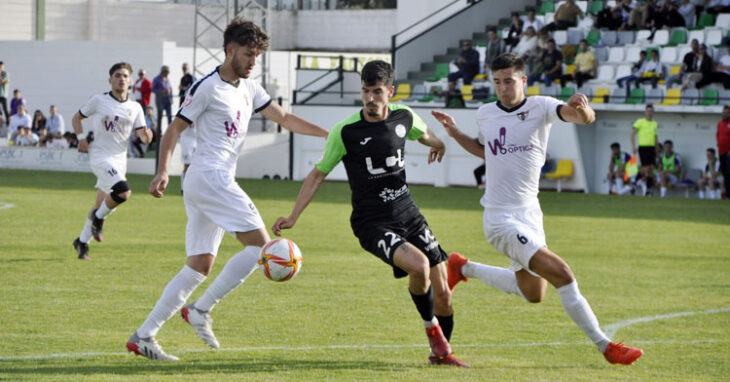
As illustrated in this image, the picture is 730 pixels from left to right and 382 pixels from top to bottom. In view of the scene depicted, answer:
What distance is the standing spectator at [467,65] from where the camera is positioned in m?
30.2

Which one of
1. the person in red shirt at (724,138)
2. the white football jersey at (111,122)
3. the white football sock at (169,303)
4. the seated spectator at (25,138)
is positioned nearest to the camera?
the white football sock at (169,303)

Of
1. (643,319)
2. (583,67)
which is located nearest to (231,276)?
(643,319)

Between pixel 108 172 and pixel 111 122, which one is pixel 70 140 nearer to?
pixel 111 122

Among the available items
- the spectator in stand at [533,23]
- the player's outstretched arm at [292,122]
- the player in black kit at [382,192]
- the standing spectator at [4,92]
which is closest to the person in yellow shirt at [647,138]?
the spectator in stand at [533,23]

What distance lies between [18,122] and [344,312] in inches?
1044

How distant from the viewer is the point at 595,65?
2862 cm

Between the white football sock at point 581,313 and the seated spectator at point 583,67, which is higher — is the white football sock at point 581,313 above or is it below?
below

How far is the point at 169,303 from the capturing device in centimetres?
730

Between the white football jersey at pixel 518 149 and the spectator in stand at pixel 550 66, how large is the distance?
21196 mm

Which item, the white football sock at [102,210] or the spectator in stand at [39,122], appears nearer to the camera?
the white football sock at [102,210]

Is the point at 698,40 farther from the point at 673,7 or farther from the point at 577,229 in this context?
the point at 577,229

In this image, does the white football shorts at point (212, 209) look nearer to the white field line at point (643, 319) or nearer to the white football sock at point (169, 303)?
the white football sock at point (169, 303)

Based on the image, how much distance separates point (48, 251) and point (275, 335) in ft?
20.0

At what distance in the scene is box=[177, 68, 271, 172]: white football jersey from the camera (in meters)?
7.51
